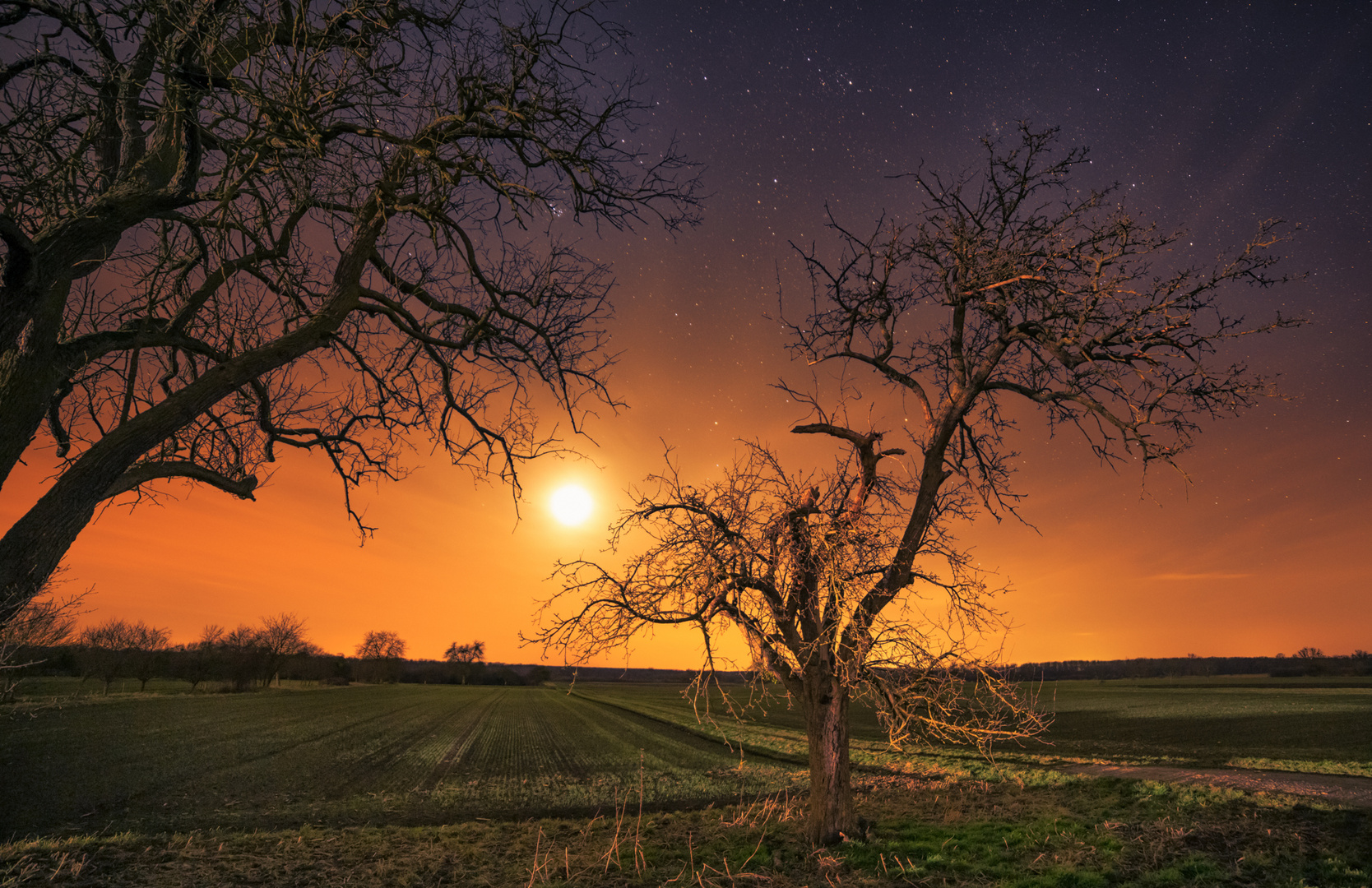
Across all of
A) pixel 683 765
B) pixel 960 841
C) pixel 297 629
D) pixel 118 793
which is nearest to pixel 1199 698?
pixel 683 765

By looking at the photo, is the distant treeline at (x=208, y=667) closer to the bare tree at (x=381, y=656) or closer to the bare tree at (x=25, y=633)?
the bare tree at (x=381, y=656)

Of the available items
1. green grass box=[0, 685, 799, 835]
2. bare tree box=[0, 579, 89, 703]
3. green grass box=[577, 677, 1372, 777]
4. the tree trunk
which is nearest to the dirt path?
green grass box=[577, 677, 1372, 777]

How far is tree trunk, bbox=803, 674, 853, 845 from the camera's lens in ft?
29.8

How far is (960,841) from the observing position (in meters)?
9.56

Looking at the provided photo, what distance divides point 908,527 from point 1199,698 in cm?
8251

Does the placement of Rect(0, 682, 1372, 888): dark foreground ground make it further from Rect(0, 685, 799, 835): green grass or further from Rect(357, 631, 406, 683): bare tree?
Rect(357, 631, 406, 683): bare tree

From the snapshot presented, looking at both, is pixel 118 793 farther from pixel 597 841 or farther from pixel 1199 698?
pixel 1199 698

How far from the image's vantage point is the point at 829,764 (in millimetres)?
9109

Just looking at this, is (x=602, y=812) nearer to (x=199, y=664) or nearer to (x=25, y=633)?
(x=25, y=633)

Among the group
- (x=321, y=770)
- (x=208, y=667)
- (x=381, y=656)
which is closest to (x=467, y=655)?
(x=381, y=656)

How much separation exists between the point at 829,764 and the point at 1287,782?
548 inches

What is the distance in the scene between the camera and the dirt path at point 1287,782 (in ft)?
40.7

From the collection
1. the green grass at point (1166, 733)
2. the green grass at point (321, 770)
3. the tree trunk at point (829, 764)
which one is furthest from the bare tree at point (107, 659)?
the tree trunk at point (829, 764)

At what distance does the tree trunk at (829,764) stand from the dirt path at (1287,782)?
9.95 m
